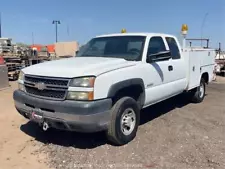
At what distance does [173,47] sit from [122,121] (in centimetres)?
261

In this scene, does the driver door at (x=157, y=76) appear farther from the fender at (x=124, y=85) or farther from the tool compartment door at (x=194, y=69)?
the tool compartment door at (x=194, y=69)

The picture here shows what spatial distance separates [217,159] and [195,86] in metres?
3.30

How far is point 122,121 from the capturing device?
14.3 ft

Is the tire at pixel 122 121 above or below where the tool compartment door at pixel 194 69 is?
below

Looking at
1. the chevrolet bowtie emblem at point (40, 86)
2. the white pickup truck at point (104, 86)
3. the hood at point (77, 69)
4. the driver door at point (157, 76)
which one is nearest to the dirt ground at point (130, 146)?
the white pickup truck at point (104, 86)

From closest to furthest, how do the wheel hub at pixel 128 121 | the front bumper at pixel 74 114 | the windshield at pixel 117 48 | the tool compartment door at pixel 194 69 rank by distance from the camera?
the front bumper at pixel 74 114, the wheel hub at pixel 128 121, the windshield at pixel 117 48, the tool compartment door at pixel 194 69

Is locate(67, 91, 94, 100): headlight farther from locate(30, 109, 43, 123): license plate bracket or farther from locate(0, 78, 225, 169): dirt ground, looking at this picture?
locate(0, 78, 225, 169): dirt ground

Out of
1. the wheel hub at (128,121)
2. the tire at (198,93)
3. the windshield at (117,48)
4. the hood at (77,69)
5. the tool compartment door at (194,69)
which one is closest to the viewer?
the hood at (77,69)

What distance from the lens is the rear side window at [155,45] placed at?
5.25 metres

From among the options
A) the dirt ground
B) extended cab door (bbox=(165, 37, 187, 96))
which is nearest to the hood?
the dirt ground

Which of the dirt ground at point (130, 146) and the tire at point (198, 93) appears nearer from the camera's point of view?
the dirt ground at point (130, 146)

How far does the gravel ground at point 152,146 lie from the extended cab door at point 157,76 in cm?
65

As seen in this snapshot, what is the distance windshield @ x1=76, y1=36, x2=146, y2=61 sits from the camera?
5.04 m

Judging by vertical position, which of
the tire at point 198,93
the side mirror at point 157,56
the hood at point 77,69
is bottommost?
the tire at point 198,93
